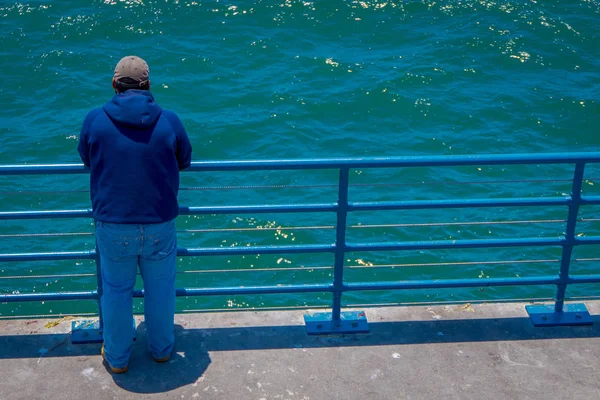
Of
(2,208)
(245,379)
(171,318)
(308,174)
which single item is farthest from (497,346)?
(2,208)

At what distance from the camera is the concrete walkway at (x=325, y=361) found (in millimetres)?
5027

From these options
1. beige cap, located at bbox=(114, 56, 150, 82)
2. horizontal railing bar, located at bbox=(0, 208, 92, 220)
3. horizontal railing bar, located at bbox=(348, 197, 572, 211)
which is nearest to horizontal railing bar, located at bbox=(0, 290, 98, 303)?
horizontal railing bar, located at bbox=(0, 208, 92, 220)

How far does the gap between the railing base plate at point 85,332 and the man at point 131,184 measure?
51cm

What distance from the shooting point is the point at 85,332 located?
18.1 feet

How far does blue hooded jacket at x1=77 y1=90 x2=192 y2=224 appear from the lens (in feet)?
14.8

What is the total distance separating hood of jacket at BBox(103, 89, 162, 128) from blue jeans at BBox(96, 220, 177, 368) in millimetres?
650

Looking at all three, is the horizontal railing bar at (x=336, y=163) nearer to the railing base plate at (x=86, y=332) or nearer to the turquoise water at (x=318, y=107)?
the railing base plate at (x=86, y=332)

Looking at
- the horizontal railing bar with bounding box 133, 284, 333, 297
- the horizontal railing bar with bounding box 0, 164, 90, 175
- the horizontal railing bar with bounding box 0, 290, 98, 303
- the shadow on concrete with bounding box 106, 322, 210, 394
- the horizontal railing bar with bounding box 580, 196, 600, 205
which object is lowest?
the shadow on concrete with bounding box 106, 322, 210, 394

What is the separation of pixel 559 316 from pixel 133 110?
353cm

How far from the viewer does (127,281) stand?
4.95 m

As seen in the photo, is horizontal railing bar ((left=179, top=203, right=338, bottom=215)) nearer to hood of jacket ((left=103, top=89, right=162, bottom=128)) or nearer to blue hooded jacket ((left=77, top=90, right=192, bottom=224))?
blue hooded jacket ((left=77, top=90, right=192, bottom=224))

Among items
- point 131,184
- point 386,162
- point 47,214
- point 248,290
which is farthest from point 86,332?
point 386,162

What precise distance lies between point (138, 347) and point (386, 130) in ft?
37.4

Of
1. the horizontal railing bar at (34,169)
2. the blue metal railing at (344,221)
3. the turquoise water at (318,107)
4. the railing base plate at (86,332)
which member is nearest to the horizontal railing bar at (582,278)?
the blue metal railing at (344,221)
